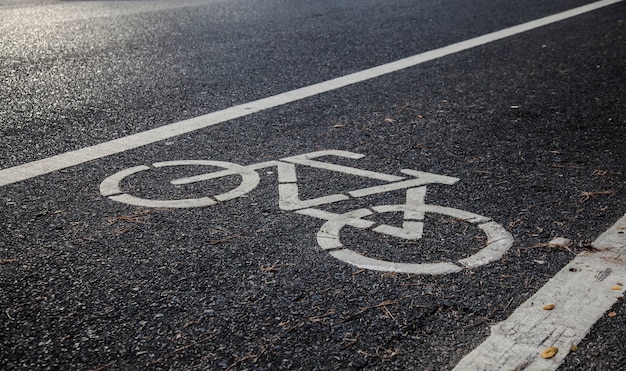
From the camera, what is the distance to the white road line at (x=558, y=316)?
2420 mm

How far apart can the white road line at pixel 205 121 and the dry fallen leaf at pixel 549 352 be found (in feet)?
9.80

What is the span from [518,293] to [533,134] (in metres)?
2.38

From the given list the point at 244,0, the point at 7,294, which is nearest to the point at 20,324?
the point at 7,294

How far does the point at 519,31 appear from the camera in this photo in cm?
905

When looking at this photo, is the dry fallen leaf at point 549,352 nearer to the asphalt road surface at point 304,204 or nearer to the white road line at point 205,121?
the asphalt road surface at point 304,204

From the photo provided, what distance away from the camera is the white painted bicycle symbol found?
3150mm

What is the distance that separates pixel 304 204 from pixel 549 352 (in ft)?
5.35

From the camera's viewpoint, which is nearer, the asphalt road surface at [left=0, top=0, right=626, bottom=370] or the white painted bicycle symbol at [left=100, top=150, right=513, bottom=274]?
the asphalt road surface at [left=0, top=0, right=626, bottom=370]

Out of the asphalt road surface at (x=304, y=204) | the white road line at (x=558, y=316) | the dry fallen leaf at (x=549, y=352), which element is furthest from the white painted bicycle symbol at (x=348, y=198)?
the dry fallen leaf at (x=549, y=352)

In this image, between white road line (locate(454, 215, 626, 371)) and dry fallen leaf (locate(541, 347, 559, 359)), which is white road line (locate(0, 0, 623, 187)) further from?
dry fallen leaf (locate(541, 347, 559, 359))

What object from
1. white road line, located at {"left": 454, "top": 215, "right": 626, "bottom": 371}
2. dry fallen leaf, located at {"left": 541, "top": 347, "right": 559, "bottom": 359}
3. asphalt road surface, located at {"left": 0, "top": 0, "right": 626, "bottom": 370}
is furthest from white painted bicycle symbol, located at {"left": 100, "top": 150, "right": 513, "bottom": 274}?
dry fallen leaf, located at {"left": 541, "top": 347, "right": 559, "bottom": 359}

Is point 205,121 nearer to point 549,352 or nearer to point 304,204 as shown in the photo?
point 304,204

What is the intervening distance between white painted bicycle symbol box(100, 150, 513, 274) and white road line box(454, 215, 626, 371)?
35 cm

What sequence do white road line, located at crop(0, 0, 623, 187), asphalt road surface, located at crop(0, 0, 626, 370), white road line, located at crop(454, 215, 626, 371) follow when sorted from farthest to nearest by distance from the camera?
white road line, located at crop(0, 0, 623, 187) < asphalt road surface, located at crop(0, 0, 626, 370) < white road line, located at crop(454, 215, 626, 371)
